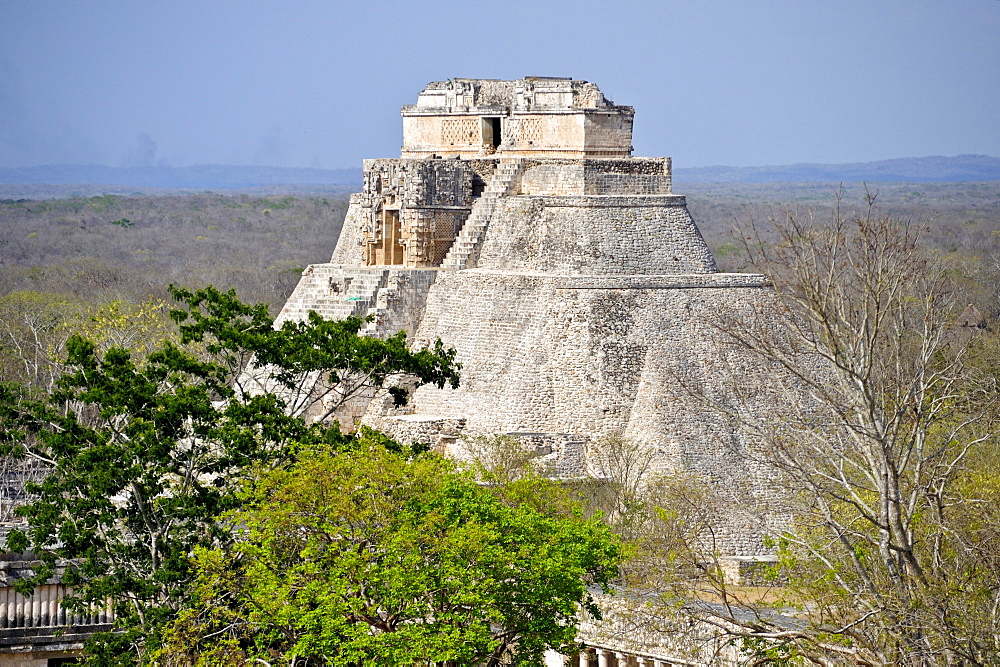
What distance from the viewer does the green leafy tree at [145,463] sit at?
70.5 ft

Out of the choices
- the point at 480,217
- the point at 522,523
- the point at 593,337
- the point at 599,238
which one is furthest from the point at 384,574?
the point at 480,217

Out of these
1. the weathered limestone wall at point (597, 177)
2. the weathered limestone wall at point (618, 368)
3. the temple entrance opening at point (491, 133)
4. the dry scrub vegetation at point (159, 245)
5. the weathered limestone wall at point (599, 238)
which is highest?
the temple entrance opening at point (491, 133)

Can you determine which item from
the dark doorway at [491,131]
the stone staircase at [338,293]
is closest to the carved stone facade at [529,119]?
the dark doorway at [491,131]

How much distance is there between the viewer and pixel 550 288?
1361 inches

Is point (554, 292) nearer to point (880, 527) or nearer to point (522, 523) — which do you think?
point (522, 523)

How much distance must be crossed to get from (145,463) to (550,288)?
43.7ft

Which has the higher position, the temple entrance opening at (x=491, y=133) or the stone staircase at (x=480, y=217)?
the temple entrance opening at (x=491, y=133)

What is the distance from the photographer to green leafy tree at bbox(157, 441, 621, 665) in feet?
64.1

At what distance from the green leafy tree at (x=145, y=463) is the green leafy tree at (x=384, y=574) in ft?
2.49

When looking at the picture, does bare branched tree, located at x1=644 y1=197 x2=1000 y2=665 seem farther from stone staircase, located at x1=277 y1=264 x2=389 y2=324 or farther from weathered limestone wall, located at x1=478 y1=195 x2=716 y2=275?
stone staircase, located at x1=277 y1=264 x2=389 y2=324

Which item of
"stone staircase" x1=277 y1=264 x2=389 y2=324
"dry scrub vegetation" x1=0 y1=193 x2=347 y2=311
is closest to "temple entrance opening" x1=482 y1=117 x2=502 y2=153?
"stone staircase" x1=277 y1=264 x2=389 y2=324

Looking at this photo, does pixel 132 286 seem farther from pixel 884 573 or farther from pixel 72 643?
pixel 884 573

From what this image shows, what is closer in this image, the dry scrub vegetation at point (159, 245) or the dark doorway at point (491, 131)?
the dark doorway at point (491, 131)

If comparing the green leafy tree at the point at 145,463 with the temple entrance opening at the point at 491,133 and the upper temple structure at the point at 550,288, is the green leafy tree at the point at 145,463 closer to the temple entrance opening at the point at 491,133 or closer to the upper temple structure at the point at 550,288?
the upper temple structure at the point at 550,288
